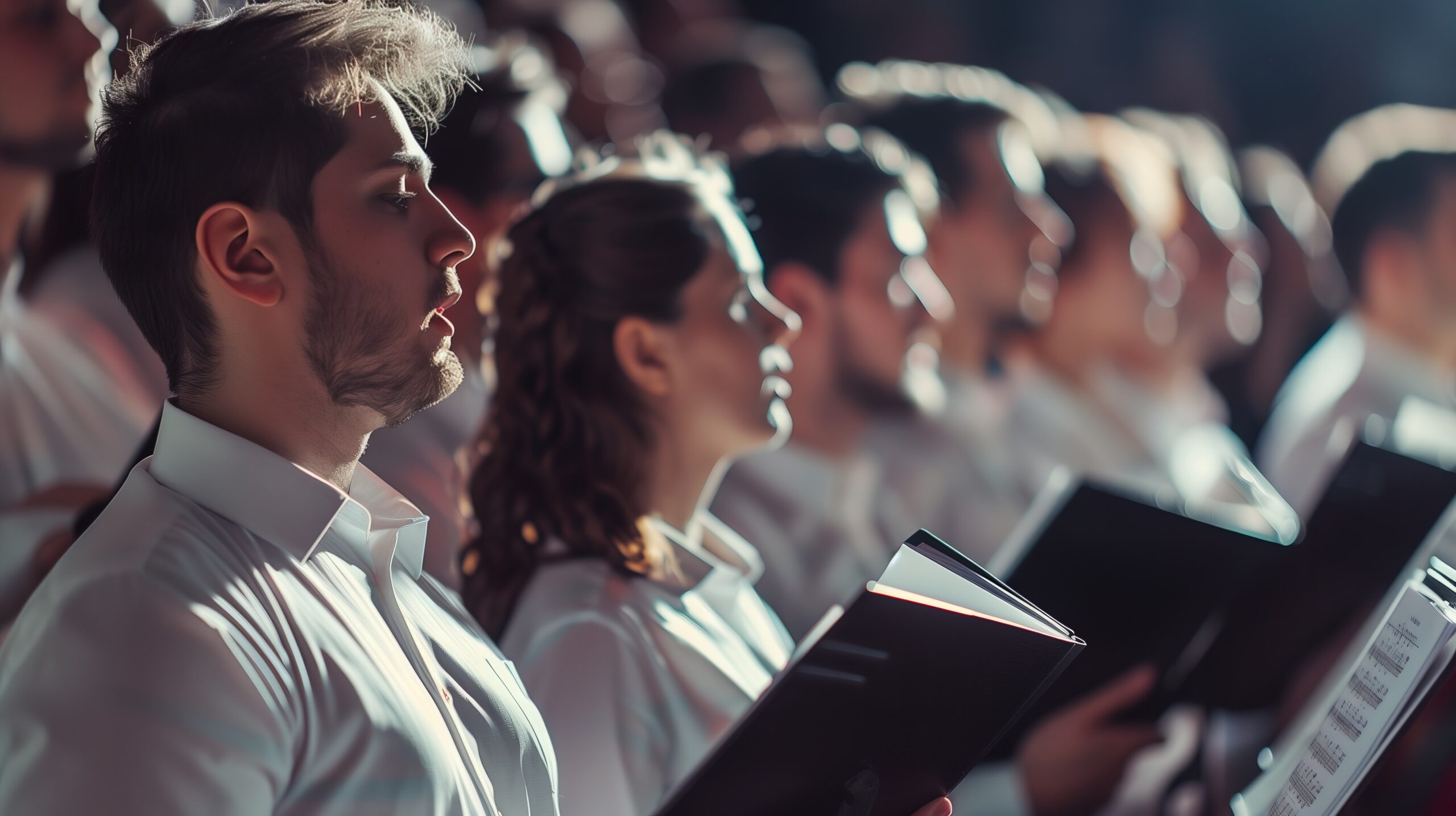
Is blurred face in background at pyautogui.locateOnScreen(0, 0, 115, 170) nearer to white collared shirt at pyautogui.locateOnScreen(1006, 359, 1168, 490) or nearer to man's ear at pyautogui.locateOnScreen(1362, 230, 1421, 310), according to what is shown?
white collared shirt at pyautogui.locateOnScreen(1006, 359, 1168, 490)

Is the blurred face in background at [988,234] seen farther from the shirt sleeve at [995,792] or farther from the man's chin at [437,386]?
the man's chin at [437,386]

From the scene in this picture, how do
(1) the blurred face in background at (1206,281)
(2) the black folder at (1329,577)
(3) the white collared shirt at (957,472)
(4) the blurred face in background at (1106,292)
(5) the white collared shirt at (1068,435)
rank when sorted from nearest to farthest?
(2) the black folder at (1329,577), (3) the white collared shirt at (957,472), (5) the white collared shirt at (1068,435), (4) the blurred face in background at (1106,292), (1) the blurred face in background at (1206,281)

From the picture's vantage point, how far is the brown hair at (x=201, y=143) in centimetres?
101

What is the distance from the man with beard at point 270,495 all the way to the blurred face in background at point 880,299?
1.31 metres

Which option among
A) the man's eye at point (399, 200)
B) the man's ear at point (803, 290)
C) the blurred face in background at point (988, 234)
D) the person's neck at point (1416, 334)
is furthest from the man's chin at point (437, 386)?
the person's neck at point (1416, 334)

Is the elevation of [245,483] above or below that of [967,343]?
above

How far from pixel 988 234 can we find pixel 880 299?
896 mm

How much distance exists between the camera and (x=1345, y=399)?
316cm

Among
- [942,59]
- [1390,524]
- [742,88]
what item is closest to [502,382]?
[1390,524]

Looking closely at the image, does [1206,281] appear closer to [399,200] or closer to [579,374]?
[579,374]

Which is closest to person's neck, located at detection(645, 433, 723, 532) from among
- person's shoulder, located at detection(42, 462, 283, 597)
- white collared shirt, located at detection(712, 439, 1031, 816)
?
person's shoulder, located at detection(42, 462, 283, 597)

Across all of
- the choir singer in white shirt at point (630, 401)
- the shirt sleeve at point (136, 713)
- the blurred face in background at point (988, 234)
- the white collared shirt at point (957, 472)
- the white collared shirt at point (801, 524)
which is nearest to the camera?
the shirt sleeve at point (136, 713)

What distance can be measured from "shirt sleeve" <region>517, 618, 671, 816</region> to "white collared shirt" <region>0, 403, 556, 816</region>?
270 millimetres

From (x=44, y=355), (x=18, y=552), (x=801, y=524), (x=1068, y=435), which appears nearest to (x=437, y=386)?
(x=18, y=552)
